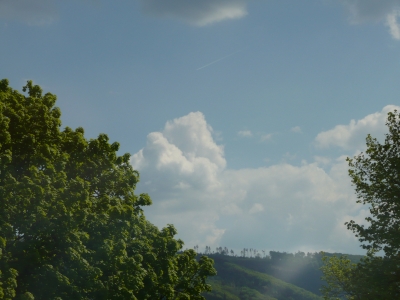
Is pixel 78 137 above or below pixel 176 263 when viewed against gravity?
above

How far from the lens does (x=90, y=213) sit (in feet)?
94.1

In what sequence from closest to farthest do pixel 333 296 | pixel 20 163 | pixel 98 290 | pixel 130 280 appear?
pixel 20 163
pixel 98 290
pixel 130 280
pixel 333 296

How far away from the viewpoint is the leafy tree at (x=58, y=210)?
24.4 meters

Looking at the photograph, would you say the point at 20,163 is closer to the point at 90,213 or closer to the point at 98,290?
the point at 90,213

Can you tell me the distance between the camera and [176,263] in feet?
142

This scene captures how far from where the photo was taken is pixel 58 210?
25359 millimetres

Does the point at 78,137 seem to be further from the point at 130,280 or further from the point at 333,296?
the point at 333,296

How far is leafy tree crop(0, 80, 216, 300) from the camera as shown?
2439 centimetres

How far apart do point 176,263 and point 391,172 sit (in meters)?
21.6

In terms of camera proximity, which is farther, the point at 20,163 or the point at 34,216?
the point at 20,163

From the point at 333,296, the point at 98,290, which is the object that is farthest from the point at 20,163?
the point at 333,296

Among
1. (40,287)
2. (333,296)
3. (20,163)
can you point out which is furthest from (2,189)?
(333,296)

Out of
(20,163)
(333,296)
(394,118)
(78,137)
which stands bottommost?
(333,296)

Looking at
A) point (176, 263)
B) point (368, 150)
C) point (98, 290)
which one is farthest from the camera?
point (176, 263)
